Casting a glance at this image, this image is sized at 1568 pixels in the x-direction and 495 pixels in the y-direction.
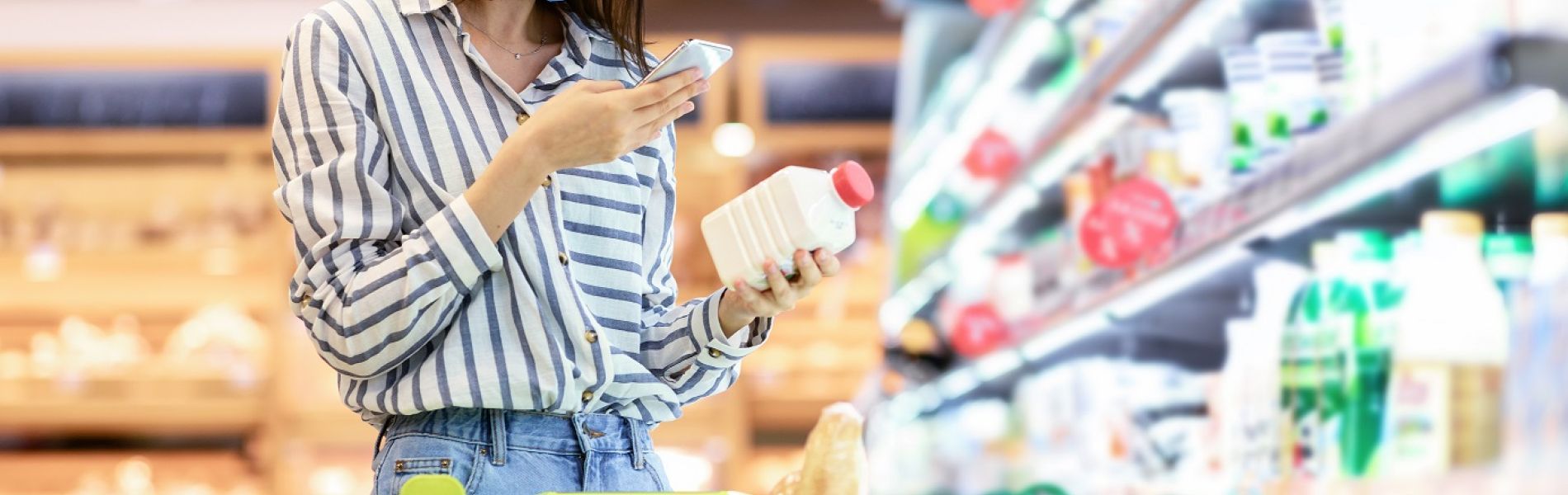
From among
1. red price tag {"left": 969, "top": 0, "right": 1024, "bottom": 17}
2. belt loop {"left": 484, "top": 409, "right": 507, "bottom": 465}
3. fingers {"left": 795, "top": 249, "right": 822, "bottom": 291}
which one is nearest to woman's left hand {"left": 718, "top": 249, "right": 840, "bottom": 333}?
fingers {"left": 795, "top": 249, "right": 822, "bottom": 291}

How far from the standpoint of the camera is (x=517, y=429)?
1317 mm

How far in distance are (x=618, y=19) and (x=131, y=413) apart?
4569mm

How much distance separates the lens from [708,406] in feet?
18.2

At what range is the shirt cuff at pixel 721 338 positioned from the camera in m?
1.45

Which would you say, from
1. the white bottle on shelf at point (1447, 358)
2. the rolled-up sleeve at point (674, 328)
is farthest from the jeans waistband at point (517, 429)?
the white bottle on shelf at point (1447, 358)

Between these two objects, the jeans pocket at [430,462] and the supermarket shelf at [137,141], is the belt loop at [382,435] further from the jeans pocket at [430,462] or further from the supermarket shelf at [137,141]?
the supermarket shelf at [137,141]

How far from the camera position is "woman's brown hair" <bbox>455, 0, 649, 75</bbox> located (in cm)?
153

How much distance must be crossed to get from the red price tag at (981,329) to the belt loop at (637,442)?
9.15 ft

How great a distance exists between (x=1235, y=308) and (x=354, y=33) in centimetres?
169

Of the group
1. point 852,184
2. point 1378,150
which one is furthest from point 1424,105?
point 852,184

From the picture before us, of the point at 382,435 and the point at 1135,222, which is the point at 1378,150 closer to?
the point at 1135,222

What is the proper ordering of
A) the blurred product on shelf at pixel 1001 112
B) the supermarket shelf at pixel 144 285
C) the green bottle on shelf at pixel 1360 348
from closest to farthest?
the green bottle on shelf at pixel 1360 348 < the blurred product on shelf at pixel 1001 112 < the supermarket shelf at pixel 144 285

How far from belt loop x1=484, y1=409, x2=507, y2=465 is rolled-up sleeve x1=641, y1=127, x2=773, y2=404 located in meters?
0.21

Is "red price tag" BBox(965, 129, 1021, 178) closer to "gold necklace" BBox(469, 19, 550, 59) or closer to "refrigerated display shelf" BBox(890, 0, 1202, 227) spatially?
"refrigerated display shelf" BBox(890, 0, 1202, 227)
